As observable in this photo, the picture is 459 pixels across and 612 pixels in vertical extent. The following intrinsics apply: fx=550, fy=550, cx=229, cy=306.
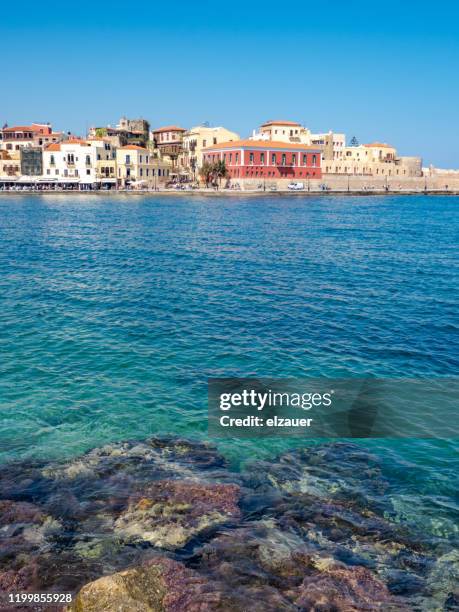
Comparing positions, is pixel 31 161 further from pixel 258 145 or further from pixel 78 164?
pixel 258 145

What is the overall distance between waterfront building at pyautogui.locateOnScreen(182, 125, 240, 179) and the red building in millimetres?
3593

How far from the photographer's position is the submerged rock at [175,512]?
28.8 ft

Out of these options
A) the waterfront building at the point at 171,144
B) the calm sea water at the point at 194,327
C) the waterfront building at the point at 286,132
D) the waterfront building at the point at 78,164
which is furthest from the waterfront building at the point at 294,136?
the calm sea water at the point at 194,327

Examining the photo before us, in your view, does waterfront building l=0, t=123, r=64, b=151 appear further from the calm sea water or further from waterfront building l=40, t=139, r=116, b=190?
the calm sea water

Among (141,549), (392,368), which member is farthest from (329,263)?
(141,549)

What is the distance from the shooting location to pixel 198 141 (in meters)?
126

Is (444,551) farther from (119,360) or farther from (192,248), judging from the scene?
(192,248)

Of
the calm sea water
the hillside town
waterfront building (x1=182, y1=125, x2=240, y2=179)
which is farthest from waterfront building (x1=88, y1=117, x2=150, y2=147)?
the calm sea water

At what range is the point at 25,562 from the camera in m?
8.05

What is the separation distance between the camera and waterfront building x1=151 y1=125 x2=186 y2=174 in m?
132

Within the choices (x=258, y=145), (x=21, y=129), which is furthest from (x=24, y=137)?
(x=258, y=145)

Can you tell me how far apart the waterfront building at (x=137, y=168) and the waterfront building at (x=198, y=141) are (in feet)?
25.3

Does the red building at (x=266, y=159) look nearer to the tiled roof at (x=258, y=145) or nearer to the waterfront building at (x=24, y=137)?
Result: the tiled roof at (x=258, y=145)

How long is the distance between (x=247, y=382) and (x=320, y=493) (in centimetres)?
558
